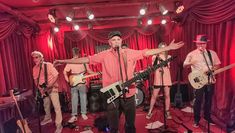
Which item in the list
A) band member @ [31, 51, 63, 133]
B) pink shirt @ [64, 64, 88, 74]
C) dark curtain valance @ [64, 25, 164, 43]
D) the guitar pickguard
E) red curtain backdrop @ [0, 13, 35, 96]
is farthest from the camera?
dark curtain valance @ [64, 25, 164, 43]

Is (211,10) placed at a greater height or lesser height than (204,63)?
greater

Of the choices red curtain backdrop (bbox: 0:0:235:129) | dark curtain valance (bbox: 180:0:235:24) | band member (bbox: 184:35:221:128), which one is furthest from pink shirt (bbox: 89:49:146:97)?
red curtain backdrop (bbox: 0:0:235:129)

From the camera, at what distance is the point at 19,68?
6059mm

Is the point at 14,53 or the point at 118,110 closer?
the point at 118,110

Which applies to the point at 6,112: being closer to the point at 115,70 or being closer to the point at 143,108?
the point at 115,70

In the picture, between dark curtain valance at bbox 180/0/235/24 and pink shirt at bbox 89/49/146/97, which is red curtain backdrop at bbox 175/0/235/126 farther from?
pink shirt at bbox 89/49/146/97

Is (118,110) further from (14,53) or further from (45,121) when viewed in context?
(14,53)

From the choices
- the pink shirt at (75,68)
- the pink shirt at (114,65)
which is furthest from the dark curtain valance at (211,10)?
the pink shirt at (75,68)

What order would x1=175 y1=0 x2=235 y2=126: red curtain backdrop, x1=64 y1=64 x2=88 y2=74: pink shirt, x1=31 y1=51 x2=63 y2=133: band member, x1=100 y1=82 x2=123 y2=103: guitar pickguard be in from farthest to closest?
x1=64 y1=64 x2=88 y2=74: pink shirt < x1=31 y1=51 x2=63 y2=133: band member < x1=175 y1=0 x2=235 y2=126: red curtain backdrop < x1=100 y1=82 x2=123 y2=103: guitar pickguard

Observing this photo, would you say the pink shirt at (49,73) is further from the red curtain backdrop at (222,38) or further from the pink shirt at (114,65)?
the red curtain backdrop at (222,38)

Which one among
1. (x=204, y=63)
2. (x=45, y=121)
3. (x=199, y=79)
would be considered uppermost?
(x=204, y=63)

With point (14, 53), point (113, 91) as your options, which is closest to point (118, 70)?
point (113, 91)

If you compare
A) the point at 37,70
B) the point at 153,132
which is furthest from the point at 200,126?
the point at 37,70

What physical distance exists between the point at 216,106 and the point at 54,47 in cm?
572
